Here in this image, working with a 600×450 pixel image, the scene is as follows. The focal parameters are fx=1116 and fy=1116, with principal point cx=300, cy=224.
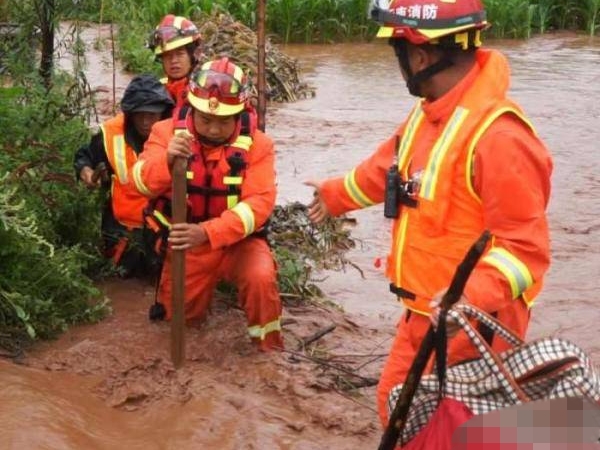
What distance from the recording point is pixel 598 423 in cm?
278

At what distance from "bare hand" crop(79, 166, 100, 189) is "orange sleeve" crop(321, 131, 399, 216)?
91.8 inches

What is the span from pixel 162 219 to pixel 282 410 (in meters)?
1.33

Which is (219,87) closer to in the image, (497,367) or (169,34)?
(169,34)

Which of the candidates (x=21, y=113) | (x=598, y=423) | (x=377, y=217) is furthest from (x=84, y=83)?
(x=598, y=423)

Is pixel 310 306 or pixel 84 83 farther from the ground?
pixel 84 83

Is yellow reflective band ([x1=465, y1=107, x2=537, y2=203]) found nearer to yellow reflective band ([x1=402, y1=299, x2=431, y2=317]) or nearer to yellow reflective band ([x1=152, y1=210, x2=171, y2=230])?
yellow reflective band ([x1=402, y1=299, x2=431, y2=317])

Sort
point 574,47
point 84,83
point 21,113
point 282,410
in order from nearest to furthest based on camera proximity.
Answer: point 282,410 → point 21,113 → point 84,83 → point 574,47

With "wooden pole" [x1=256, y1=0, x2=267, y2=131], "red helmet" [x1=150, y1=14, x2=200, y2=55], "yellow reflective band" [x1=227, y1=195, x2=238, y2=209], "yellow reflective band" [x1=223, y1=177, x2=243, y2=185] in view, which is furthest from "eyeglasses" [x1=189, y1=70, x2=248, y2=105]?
"red helmet" [x1=150, y1=14, x2=200, y2=55]

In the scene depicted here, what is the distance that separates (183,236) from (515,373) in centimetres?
237

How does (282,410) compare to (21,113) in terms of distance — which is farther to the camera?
(21,113)

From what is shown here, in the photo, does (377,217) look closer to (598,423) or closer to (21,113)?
(21,113)

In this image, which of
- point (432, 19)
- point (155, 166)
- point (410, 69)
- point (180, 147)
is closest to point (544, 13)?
point (155, 166)

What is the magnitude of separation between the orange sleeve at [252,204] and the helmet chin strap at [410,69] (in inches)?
71.6

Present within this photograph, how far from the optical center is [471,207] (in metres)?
3.98
